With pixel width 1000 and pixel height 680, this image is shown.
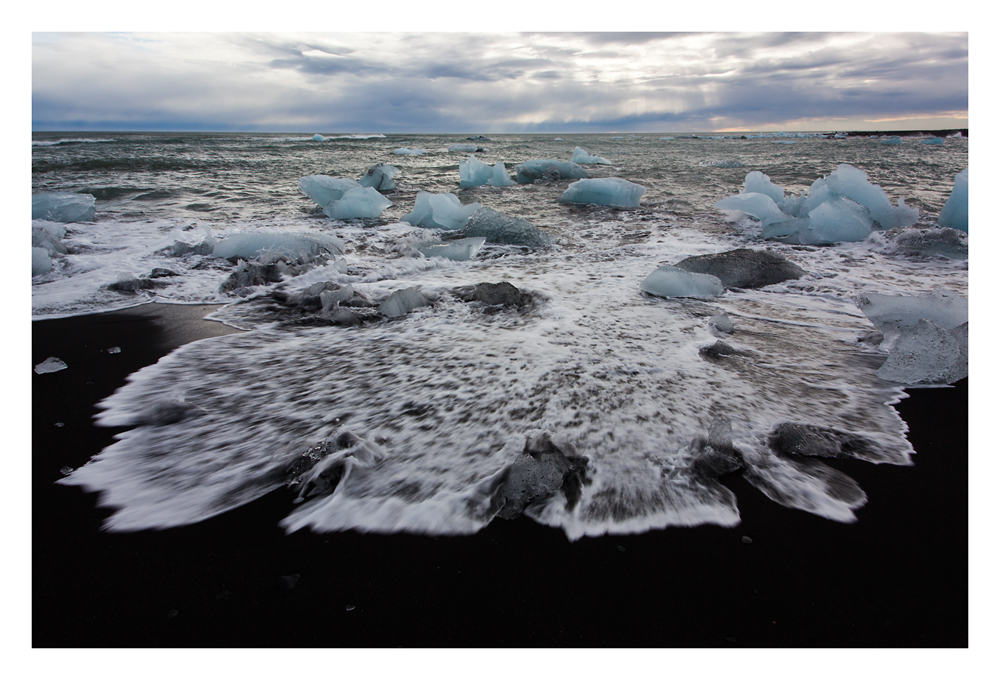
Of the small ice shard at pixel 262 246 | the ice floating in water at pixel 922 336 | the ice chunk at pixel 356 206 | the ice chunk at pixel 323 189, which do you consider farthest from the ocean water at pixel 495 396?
the ice chunk at pixel 323 189

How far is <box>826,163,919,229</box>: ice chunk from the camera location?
6027mm

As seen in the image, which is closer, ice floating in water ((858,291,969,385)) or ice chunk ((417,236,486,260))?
ice floating in water ((858,291,969,385))

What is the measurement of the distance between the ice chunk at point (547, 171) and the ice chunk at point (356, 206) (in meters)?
6.28

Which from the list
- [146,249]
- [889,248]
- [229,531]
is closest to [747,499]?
[229,531]

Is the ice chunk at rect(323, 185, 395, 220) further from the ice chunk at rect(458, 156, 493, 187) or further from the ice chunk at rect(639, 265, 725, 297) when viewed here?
the ice chunk at rect(639, 265, 725, 297)

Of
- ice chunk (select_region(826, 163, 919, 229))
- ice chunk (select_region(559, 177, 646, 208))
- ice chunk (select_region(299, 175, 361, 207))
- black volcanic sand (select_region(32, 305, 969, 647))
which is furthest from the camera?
ice chunk (select_region(559, 177, 646, 208))

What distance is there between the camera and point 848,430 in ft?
6.63

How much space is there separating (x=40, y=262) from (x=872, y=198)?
9079mm

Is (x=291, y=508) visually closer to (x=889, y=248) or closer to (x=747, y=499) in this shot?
(x=747, y=499)

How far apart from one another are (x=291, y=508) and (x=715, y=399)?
5.91 feet

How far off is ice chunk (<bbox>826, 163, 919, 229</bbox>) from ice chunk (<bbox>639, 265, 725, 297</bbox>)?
3.72m

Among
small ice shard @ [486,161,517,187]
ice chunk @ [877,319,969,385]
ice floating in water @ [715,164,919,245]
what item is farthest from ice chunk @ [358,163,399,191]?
ice chunk @ [877,319,969,385]

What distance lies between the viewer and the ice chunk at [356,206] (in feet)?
24.0

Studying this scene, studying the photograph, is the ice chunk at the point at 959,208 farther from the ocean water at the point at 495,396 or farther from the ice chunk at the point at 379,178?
the ice chunk at the point at 379,178
